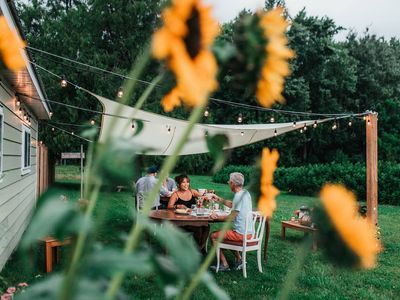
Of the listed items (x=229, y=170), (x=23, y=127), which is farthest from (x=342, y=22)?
(x=23, y=127)

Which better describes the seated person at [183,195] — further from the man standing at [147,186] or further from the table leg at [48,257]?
the table leg at [48,257]

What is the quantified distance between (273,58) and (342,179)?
14486mm

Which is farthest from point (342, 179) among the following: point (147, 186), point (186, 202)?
point (186, 202)

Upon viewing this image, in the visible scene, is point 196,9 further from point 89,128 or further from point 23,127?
point 23,127

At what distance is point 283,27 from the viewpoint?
47 centimetres

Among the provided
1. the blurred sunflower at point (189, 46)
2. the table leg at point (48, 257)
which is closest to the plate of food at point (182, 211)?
the table leg at point (48, 257)

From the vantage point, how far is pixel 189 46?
41 cm

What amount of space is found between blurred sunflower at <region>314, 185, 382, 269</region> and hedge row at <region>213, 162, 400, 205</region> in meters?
12.5

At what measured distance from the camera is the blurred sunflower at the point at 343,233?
42cm

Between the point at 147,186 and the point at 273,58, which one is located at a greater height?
the point at 273,58

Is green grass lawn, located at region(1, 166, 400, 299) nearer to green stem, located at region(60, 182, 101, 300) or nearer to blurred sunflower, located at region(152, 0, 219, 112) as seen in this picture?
green stem, located at region(60, 182, 101, 300)

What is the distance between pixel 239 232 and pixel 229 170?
46.4 ft

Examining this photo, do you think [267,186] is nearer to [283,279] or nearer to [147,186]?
[283,279]

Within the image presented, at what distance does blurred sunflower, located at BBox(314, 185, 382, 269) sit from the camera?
0.42 m
